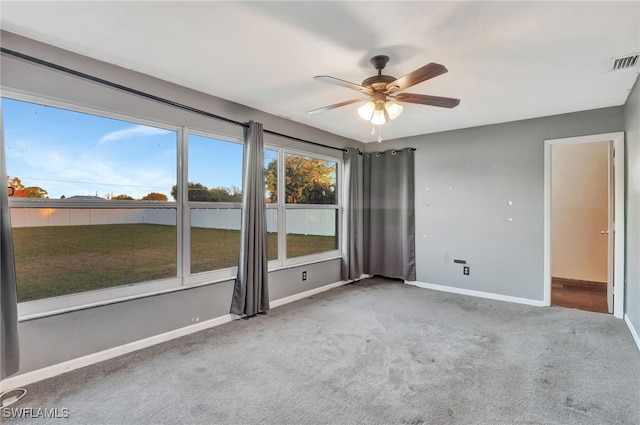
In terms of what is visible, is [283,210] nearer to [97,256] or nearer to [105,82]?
[97,256]

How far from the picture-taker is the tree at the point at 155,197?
2965 mm

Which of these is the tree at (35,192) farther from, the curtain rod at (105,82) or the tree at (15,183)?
the curtain rod at (105,82)

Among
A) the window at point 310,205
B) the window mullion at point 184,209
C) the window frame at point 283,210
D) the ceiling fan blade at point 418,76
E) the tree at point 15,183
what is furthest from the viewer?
the window at point 310,205

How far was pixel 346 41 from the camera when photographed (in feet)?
7.22

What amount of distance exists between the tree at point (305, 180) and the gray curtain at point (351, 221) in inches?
10.3

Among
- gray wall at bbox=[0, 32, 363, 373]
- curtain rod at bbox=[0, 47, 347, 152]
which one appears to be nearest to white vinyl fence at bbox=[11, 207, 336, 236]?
gray wall at bbox=[0, 32, 363, 373]

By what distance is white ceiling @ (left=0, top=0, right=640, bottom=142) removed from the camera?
1.87 m

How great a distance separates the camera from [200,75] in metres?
2.81

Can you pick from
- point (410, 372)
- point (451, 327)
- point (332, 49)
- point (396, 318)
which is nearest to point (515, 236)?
point (451, 327)

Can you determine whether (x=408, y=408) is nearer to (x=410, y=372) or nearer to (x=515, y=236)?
(x=410, y=372)

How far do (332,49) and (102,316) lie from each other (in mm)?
2762

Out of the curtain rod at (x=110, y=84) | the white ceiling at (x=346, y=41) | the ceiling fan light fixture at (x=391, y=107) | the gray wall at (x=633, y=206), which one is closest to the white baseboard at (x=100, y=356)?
the curtain rod at (x=110, y=84)

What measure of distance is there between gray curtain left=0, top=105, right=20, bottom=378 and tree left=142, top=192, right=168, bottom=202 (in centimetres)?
99

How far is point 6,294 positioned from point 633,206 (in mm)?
5155
